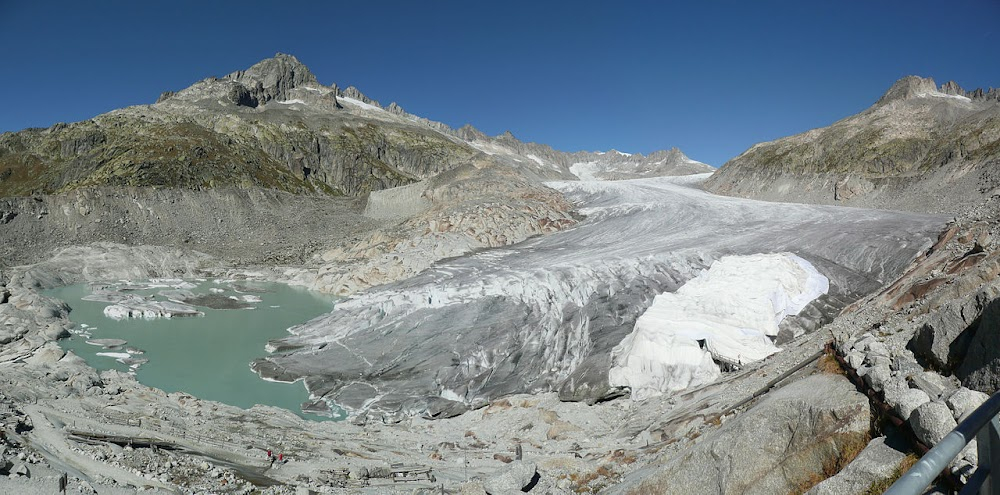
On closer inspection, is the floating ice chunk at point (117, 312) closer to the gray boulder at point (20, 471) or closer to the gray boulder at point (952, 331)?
the gray boulder at point (20, 471)

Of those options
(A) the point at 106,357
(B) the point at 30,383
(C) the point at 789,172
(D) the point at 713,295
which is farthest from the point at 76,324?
(C) the point at 789,172

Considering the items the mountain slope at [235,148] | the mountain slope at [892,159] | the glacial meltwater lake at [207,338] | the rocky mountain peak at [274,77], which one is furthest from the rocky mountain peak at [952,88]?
the rocky mountain peak at [274,77]

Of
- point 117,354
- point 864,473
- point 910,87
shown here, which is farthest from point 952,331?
point 910,87

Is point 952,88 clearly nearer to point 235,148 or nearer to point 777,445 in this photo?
point 777,445

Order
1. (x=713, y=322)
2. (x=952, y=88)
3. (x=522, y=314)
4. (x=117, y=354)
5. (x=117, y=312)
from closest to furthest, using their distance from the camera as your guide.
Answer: (x=713, y=322) → (x=117, y=354) → (x=522, y=314) → (x=117, y=312) → (x=952, y=88)

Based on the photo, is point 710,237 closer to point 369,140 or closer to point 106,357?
point 106,357

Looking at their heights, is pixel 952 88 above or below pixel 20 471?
above

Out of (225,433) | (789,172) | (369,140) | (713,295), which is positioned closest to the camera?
(225,433)
